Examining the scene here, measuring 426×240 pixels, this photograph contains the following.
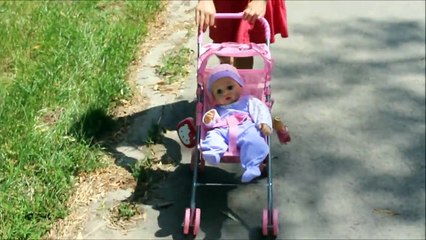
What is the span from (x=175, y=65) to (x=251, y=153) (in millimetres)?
1839

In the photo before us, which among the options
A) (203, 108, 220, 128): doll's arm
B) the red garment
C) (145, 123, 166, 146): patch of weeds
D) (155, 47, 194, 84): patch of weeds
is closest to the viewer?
(203, 108, 220, 128): doll's arm

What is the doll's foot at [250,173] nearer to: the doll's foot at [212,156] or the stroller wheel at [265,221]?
the doll's foot at [212,156]

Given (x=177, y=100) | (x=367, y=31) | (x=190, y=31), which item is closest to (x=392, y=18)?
(x=367, y=31)

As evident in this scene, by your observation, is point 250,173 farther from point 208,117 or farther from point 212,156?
point 208,117

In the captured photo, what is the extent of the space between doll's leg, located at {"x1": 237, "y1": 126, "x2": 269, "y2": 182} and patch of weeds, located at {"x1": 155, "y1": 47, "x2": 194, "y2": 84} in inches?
63.2

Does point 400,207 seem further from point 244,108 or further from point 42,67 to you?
point 42,67

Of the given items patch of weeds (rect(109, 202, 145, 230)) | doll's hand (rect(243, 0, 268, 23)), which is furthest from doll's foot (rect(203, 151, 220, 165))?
doll's hand (rect(243, 0, 268, 23))

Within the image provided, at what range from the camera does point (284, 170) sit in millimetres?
4461

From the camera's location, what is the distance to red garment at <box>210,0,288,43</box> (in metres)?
4.20

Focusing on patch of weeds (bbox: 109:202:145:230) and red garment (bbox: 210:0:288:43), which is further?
red garment (bbox: 210:0:288:43)

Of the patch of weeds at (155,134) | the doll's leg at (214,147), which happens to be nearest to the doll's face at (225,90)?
the doll's leg at (214,147)

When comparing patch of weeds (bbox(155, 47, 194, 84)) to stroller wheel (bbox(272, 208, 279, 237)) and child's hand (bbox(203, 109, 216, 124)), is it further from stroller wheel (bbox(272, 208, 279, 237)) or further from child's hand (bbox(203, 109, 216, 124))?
stroller wheel (bbox(272, 208, 279, 237))

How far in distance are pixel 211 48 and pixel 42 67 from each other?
1500mm

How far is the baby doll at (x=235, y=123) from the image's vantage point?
366 centimetres
